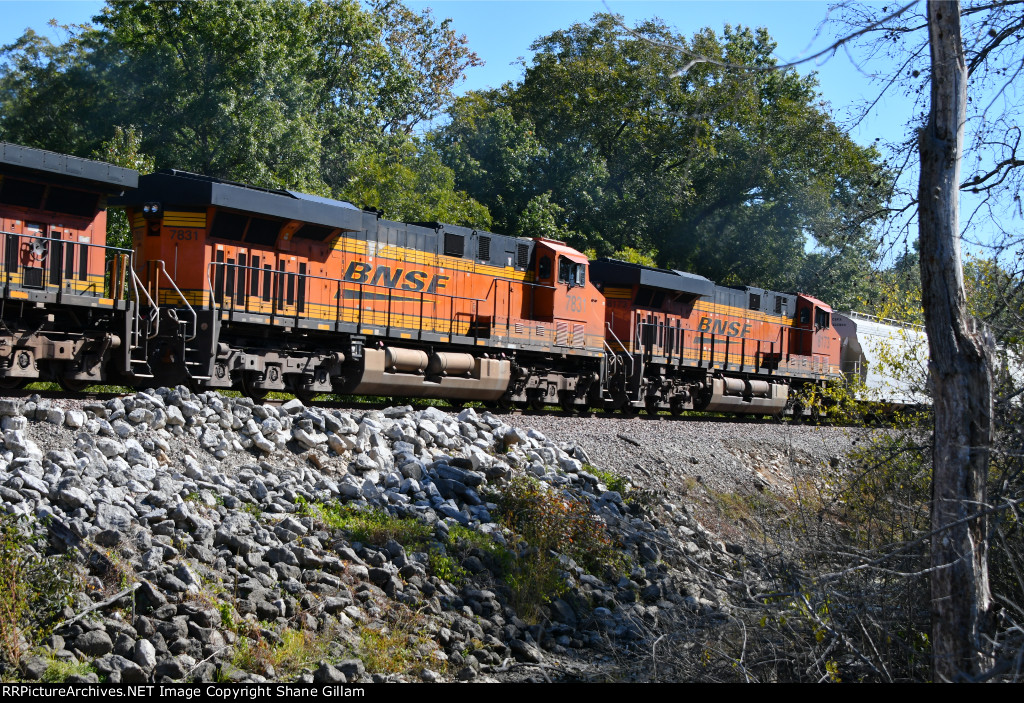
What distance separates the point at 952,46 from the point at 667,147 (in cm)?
3243

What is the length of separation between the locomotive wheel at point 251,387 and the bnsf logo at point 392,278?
8.10ft

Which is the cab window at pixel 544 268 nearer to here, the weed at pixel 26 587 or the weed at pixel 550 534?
the weed at pixel 550 534

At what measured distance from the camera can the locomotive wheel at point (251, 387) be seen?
13.8 m

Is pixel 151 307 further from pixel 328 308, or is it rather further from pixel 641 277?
pixel 641 277

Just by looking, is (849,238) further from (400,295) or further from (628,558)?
(400,295)

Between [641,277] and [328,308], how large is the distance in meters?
8.44

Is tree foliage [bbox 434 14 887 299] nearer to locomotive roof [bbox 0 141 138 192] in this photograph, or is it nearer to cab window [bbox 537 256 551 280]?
cab window [bbox 537 256 551 280]

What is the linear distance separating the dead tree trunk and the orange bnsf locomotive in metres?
9.61

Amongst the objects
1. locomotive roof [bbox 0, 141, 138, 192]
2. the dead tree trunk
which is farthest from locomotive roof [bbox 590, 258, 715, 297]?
the dead tree trunk

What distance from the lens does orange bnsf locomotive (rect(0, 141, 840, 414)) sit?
11883 mm

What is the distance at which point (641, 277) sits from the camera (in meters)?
20.8

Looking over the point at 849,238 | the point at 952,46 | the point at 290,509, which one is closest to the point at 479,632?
the point at 290,509

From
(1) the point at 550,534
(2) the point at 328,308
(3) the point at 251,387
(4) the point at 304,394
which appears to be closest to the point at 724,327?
(2) the point at 328,308

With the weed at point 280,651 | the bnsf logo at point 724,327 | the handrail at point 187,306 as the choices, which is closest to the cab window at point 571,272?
the bnsf logo at point 724,327
